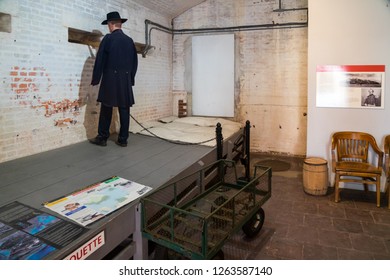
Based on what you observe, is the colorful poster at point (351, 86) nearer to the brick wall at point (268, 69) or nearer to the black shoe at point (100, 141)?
the brick wall at point (268, 69)

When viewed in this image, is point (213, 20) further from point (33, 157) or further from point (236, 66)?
point (33, 157)

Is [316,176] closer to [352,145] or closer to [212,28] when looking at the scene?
[352,145]

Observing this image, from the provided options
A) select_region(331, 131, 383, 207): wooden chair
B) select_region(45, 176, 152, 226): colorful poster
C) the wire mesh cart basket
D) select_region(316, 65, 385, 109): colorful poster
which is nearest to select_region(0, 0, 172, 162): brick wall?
select_region(45, 176, 152, 226): colorful poster

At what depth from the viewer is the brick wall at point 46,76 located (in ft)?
12.0

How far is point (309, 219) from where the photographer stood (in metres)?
3.79

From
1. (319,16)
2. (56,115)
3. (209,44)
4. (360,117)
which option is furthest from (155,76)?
(360,117)

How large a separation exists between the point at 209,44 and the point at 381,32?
3.47 metres

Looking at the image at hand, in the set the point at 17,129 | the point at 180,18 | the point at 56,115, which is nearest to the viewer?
the point at 17,129

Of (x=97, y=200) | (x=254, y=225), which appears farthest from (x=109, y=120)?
(x=254, y=225)

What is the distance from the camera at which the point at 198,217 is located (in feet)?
7.50

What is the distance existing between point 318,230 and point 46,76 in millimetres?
3780

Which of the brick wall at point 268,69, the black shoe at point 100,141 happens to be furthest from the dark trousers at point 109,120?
the brick wall at point 268,69

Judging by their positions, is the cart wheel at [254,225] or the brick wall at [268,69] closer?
the cart wheel at [254,225]

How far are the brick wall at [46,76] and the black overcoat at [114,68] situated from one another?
0.51m
